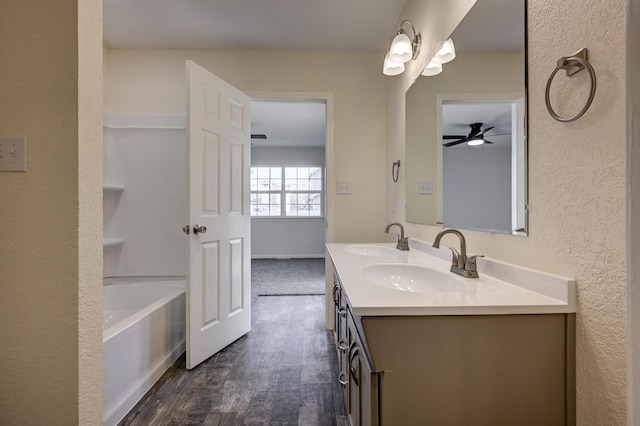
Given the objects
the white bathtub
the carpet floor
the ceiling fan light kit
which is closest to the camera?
the ceiling fan light kit

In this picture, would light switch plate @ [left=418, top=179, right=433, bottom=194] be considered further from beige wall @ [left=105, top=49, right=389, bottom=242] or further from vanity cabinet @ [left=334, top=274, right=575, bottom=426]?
vanity cabinet @ [left=334, top=274, right=575, bottom=426]

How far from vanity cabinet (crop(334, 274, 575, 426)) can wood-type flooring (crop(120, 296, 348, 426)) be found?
2.92ft

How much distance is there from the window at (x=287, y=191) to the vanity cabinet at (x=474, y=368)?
551 centimetres

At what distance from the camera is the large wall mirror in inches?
37.6

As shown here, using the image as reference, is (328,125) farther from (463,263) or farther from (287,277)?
(287,277)

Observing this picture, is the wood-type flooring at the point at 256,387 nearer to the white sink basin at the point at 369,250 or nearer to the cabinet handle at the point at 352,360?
the cabinet handle at the point at 352,360

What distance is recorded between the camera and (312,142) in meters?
5.80

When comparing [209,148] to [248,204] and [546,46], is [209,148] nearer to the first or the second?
[248,204]

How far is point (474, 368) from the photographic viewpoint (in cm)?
71

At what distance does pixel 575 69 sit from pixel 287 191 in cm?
564

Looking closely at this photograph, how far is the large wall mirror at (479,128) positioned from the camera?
954mm

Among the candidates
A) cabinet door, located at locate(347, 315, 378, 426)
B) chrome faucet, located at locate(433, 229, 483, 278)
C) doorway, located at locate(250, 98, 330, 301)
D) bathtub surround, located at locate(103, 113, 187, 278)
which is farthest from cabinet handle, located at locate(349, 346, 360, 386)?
doorway, located at locate(250, 98, 330, 301)
